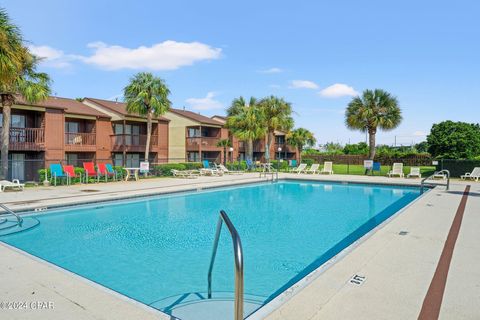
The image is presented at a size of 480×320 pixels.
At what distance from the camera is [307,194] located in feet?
58.8

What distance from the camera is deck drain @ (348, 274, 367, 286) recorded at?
457cm

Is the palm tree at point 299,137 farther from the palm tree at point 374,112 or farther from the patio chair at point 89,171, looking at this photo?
the patio chair at point 89,171

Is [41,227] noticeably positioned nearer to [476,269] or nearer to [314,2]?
[476,269]

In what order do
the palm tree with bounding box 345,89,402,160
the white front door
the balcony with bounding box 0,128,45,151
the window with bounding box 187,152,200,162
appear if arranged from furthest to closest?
1. the window with bounding box 187,152,200,162
2. the palm tree with bounding box 345,89,402,160
3. the white front door
4. the balcony with bounding box 0,128,45,151

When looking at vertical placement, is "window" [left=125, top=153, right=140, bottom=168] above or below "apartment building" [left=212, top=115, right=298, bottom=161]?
below

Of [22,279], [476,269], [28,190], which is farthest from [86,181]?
[476,269]

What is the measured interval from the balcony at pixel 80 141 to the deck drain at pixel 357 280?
23008mm

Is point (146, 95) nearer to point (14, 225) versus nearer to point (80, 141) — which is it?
point (80, 141)

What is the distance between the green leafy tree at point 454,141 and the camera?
28.1 m

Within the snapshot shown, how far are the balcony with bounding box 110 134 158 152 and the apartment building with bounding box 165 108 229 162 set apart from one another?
172 inches

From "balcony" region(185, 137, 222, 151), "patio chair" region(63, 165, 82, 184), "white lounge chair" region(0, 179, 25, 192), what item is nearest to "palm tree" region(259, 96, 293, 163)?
"balcony" region(185, 137, 222, 151)

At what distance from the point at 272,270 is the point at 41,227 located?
7.04m

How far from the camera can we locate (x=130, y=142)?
27672 mm

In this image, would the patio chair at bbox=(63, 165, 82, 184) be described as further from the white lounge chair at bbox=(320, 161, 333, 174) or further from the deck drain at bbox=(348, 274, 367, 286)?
the white lounge chair at bbox=(320, 161, 333, 174)
